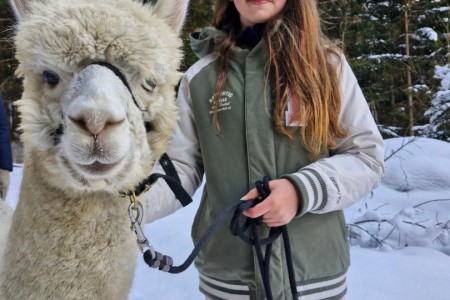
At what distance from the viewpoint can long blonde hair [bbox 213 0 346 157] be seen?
5.74ft

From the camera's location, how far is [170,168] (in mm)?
1684

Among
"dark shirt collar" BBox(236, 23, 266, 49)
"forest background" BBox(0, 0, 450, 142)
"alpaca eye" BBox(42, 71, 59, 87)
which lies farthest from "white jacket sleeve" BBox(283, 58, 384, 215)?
"forest background" BBox(0, 0, 450, 142)

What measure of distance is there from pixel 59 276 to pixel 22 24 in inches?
31.9

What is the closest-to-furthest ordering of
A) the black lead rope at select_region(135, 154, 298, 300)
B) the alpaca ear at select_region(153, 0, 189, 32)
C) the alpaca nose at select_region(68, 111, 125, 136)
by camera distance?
1. the alpaca nose at select_region(68, 111, 125, 136)
2. the black lead rope at select_region(135, 154, 298, 300)
3. the alpaca ear at select_region(153, 0, 189, 32)

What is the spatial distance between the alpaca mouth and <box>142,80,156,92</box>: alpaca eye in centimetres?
31

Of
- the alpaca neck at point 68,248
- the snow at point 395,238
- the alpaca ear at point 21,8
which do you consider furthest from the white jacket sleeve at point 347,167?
the snow at point 395,238

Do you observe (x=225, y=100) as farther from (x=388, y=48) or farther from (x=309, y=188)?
(x=388, y=48)

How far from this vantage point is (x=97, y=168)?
4.27ft

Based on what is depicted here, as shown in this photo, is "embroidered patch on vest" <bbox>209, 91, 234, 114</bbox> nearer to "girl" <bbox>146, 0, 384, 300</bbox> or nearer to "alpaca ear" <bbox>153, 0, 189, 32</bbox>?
"girl" <bbox>146, 0, 384, 300</bbox>

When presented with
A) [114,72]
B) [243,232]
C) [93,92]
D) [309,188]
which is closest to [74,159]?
[93,92]

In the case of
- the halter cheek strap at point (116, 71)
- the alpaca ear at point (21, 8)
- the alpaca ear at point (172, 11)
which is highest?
the alpaca ear at point (172, 11)

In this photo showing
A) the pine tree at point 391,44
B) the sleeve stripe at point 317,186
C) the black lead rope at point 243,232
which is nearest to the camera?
the black lead rope at point 243,232

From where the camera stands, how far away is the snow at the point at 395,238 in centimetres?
342

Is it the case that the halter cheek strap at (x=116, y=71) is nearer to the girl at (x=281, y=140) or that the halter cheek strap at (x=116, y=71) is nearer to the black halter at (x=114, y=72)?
the black halter at (x=114, y=72)
